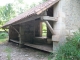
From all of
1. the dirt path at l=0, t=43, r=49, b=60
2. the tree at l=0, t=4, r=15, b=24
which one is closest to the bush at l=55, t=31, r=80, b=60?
the dirt path at l=0, t=43, r=49, b=60

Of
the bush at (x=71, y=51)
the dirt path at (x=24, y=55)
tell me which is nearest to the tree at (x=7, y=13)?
the dirt path at (x=24, y=55)

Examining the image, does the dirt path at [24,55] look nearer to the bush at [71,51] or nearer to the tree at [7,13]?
the bush at [71,51]

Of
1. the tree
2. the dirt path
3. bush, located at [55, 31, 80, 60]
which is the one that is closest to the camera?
bush, located at [55, 31, 80, 60]

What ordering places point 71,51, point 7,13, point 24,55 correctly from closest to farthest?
point 71,51
point 24,55
point 7,13

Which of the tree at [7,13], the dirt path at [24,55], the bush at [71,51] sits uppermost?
the tree at [7,13]

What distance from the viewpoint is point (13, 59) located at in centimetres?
760

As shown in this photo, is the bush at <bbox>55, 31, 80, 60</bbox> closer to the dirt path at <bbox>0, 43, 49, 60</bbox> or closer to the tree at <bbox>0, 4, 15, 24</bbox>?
the dirt path at <bbox>0, 43, 49, 60</bbox>

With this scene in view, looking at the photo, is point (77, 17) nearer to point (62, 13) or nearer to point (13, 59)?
point (62, 13)

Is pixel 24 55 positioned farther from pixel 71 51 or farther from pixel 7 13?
pixel 7 13

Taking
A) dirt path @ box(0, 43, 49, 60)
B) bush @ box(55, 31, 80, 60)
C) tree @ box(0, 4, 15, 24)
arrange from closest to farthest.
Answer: bush @ box(55, 31, 80, 60), dirt path @ box(0, 43, 49, 60), tree @ box(0, 4, 15, 24)

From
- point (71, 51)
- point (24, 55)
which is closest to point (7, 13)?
point (24, 55)

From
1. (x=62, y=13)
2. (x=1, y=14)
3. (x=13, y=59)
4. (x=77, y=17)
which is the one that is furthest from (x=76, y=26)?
(x=1, y=14)

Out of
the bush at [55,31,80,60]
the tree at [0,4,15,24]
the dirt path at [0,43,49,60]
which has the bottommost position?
the dirt path at [0,43,49,60]

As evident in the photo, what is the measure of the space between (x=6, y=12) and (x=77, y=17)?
24125 mm
